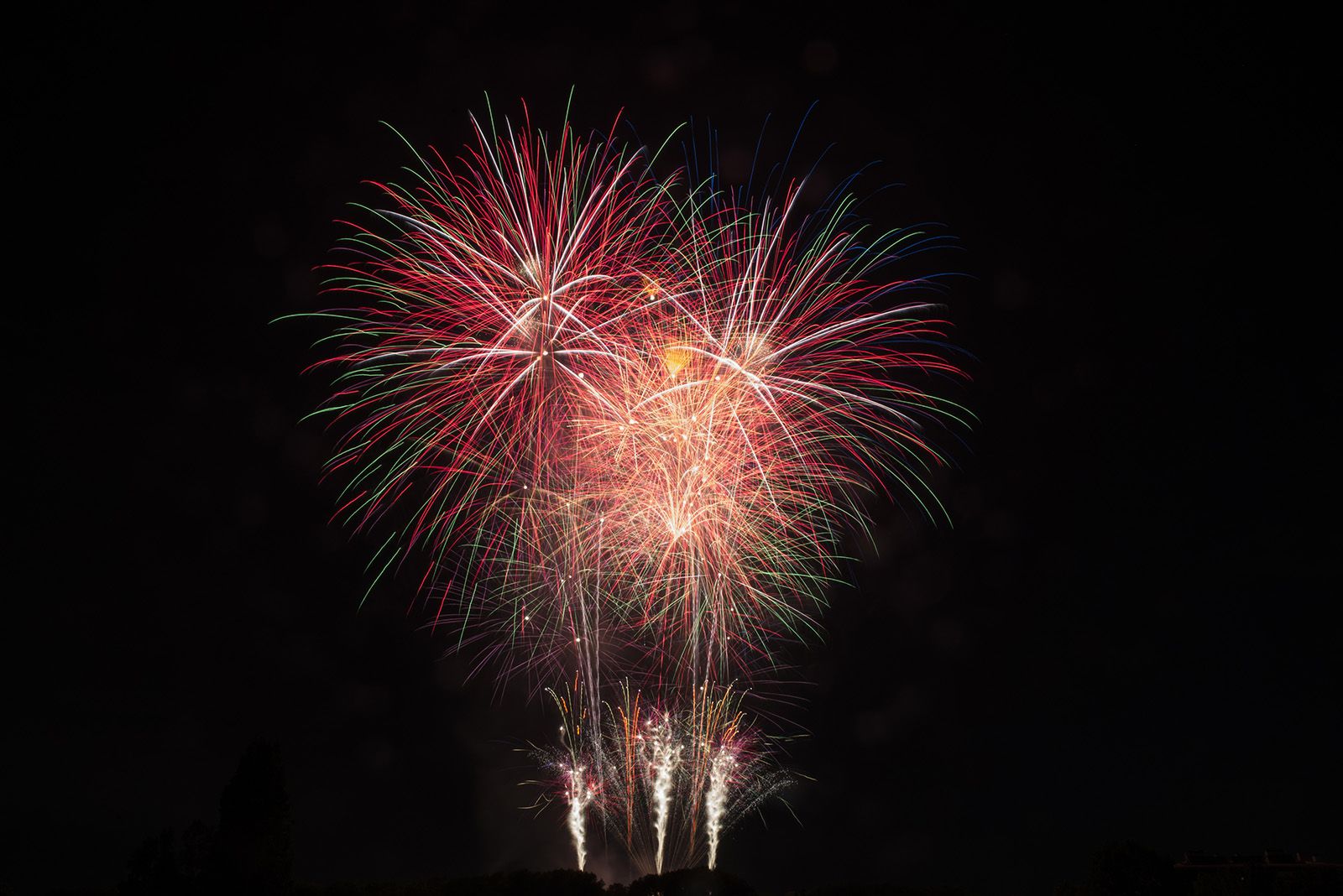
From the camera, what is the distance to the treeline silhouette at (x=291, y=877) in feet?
81.3

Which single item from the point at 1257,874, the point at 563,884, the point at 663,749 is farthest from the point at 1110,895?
the point at 563,884

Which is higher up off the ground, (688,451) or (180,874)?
(688,451)

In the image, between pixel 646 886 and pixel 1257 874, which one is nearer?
pixel 646 886

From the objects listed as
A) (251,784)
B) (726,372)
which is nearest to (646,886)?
(251,784)

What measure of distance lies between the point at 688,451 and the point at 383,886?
22239mm

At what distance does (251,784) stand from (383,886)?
11.9 metres

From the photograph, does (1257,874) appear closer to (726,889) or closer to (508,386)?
(726,889)

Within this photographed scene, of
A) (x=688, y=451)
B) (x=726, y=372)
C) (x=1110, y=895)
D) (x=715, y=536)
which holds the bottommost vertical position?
(x=1110, y=895)

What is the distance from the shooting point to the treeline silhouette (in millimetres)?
24766

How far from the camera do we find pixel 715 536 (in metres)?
26.2

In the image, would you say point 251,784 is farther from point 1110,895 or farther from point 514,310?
point 1110,895

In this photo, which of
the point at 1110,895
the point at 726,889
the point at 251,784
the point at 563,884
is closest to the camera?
the point at 251,784

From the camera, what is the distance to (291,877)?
2564cm

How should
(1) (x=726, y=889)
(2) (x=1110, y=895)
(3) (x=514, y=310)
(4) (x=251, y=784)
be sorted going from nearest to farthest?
(3) (x=514, y=310)
(4) (x=251, y=784)
(2) (x=1110, y=895)
(1) (x=726, y=889)
